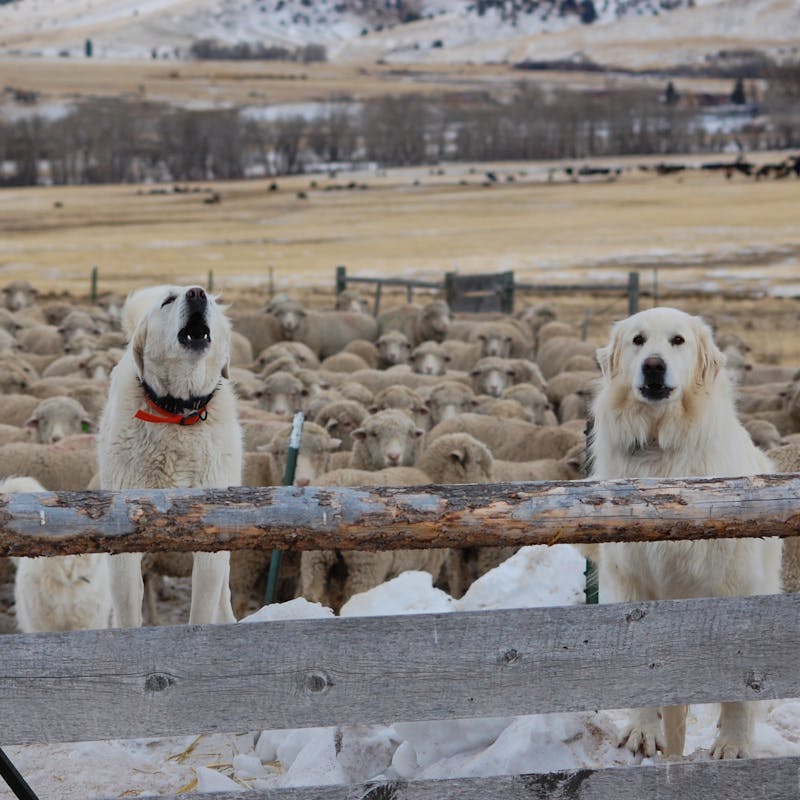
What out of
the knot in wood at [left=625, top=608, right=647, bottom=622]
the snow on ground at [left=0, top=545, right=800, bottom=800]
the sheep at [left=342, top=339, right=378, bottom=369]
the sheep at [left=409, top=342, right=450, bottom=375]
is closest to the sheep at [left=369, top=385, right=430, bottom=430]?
the sheep at [left=409, top=342, right=450, bottom=375]

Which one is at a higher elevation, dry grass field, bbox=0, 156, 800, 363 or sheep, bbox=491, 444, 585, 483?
sheep, bbox=491, 444, 585, 483

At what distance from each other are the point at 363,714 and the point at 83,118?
87147 millimetres

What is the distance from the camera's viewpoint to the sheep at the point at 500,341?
17094mm

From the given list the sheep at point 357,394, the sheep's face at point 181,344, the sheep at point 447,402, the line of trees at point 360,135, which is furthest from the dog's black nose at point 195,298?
the line of trees at point 360,135

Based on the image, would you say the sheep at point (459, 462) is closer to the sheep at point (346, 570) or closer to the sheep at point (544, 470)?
the sheep at point (544, 470)

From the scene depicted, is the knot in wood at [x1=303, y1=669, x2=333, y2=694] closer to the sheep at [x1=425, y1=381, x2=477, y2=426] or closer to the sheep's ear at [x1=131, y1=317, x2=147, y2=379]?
the sheep's ear at [x1=131, y1=317, x2=147, y2=379]

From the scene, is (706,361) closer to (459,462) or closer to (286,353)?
(459,462)

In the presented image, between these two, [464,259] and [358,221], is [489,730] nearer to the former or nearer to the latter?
[464,259]

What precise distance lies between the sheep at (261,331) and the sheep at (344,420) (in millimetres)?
8801

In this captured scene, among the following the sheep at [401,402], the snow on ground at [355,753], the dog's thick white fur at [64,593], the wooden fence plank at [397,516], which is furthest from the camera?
the sheep at [401,402]

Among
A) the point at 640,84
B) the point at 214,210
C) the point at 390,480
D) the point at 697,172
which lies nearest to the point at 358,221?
the point at 214,210

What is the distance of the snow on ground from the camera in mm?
4203

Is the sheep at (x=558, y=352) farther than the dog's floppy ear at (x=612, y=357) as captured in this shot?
Yes

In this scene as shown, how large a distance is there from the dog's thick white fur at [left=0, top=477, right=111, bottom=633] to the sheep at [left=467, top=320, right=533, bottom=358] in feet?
36.4
